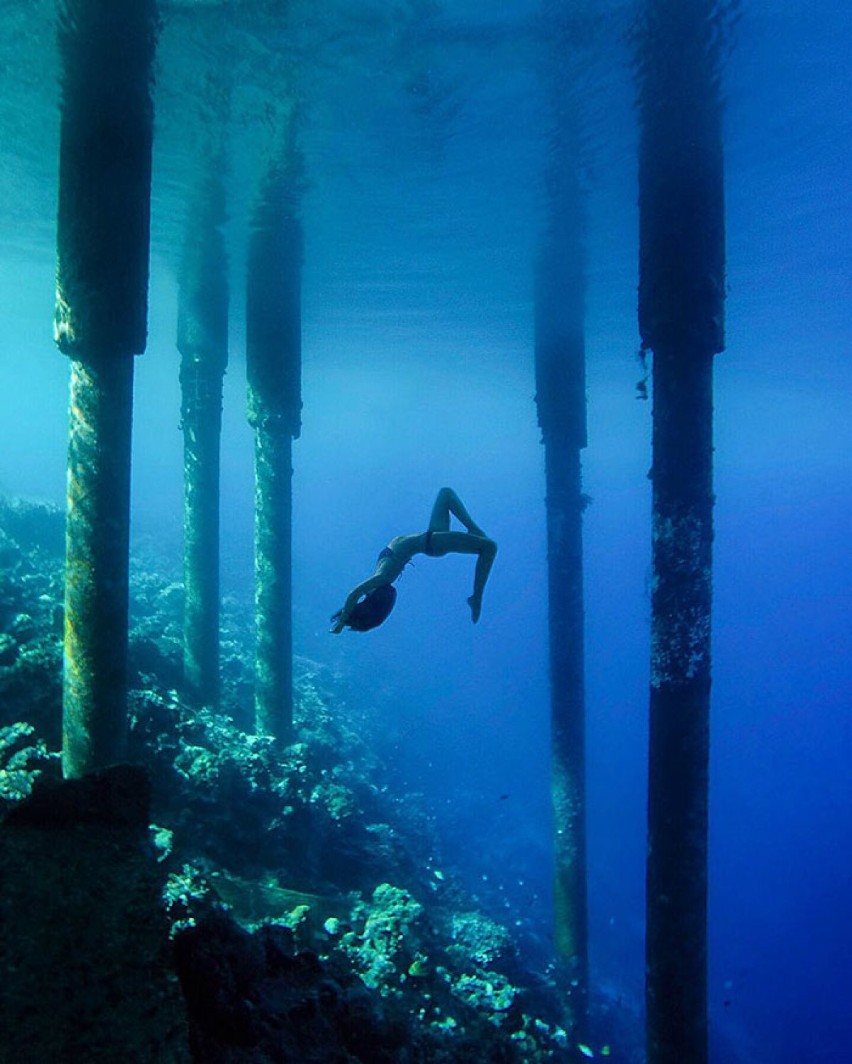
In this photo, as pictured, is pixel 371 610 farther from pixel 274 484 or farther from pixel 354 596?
pixel 274 484

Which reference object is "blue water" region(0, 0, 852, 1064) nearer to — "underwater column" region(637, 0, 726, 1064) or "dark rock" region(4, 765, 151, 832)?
"underwater column" region(637, 0, 726, 1064)

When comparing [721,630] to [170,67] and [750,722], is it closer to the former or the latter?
[750,722]

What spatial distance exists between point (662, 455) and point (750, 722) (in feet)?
150

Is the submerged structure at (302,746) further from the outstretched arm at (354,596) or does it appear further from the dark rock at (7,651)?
the outstretched arm at (354,596)

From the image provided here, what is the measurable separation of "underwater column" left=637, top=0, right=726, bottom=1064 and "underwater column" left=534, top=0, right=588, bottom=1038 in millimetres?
3873

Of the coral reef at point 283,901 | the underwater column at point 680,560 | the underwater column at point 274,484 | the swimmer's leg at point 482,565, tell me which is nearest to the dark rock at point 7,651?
the coral reef at point 283,901

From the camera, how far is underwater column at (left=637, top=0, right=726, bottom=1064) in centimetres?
607

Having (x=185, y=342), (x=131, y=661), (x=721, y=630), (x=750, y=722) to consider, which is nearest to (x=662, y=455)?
(x=131, y=661)

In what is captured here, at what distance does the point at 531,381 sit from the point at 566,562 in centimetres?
2731

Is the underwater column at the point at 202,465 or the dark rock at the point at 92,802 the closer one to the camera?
the dark rock at the point at 92,802

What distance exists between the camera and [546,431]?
12.9 meters

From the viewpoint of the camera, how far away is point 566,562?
12.3 m

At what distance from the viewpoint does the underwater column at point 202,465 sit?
41.7 ft

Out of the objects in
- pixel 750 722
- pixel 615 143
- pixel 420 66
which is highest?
pixel 750 722
